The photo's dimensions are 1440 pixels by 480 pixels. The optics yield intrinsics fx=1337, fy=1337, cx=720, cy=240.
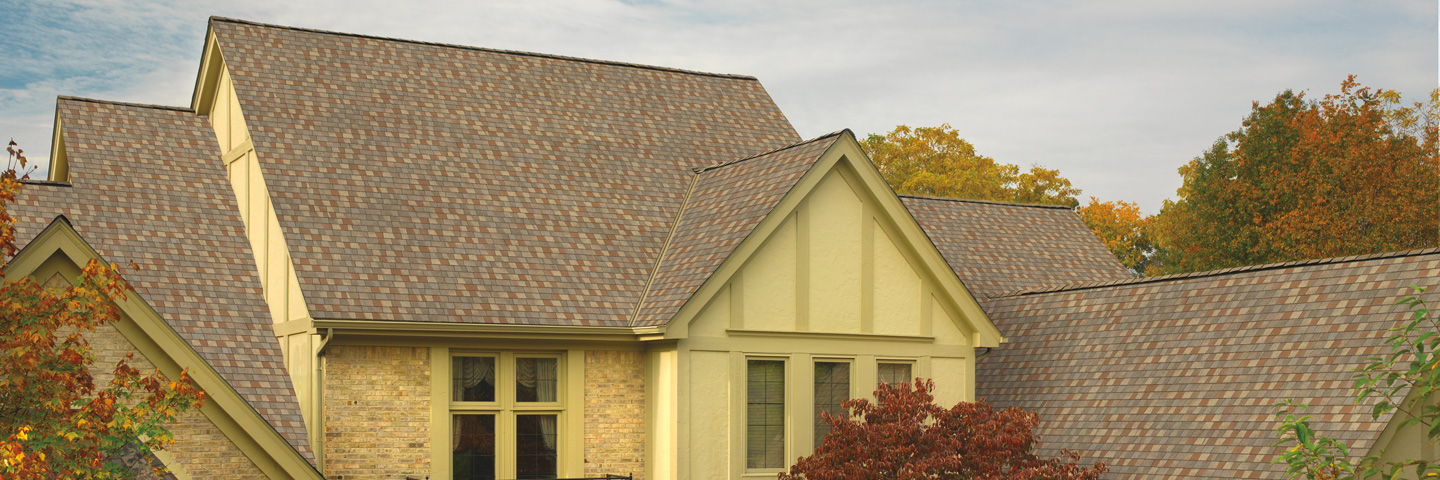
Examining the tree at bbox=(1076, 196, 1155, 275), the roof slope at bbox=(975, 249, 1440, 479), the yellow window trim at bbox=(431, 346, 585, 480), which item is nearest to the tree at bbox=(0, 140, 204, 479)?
the yellow window trim at bbox=(431, 346, 585, 480)

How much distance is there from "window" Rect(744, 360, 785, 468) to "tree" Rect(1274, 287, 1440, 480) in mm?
6382

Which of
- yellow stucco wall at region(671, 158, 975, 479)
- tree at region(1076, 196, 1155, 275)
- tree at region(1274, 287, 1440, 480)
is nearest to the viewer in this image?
tree at region(1274, 287, 1440, 480)

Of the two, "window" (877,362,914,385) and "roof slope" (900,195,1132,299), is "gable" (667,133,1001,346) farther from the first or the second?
"roof slope" (900,195,1132,299)

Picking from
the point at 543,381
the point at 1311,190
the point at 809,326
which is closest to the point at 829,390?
the point at 809,326

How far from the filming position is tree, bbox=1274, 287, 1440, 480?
1179cm

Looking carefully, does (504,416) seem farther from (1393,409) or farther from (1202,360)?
(1393,409)

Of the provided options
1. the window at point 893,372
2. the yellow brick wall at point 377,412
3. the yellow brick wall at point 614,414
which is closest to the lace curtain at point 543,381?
the yellow brick wall at point 614,414

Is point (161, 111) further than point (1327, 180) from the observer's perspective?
No

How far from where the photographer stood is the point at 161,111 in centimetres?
2100

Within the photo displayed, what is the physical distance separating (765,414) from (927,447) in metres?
2.76

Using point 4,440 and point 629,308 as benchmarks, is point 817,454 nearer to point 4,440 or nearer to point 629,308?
point 629,308

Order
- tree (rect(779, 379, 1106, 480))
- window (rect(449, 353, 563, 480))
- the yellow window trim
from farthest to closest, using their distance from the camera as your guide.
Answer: window (rect(449, 353, 563, 480)) → the yellow window trim → tree (rect(779, 379, 1106, 480))

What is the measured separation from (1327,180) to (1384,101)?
28.8 ft

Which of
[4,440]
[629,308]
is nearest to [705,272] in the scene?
[629,308]
